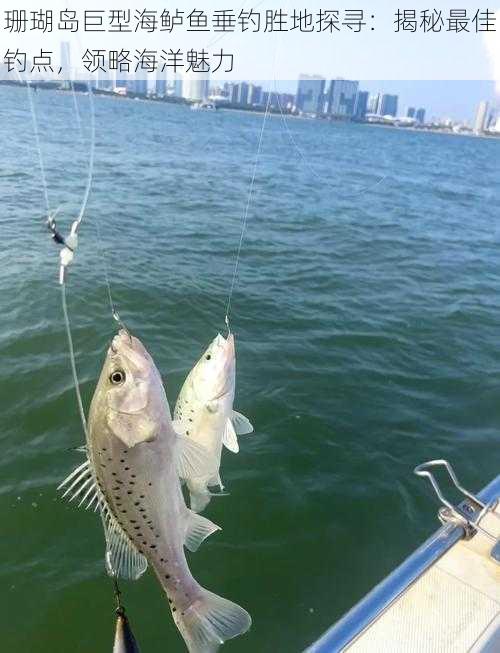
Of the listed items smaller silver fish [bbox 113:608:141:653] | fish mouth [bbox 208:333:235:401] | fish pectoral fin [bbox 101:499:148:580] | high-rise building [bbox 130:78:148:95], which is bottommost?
smaller silver fish [bbox 113:608:141:653]

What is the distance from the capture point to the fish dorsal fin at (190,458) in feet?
8.91

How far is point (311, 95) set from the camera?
23.1 m

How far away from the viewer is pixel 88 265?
443 inches

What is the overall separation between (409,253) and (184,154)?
684 inches

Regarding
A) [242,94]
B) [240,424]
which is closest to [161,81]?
[240,424]

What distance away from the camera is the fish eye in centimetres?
244

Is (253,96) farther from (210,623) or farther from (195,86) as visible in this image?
(210,623)

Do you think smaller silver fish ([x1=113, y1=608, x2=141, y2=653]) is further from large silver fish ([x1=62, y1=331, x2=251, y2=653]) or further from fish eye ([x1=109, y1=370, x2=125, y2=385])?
fish eye ([x1=109, y1=370, x2=125, y2=385])

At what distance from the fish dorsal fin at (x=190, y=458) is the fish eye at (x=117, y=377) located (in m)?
0.43

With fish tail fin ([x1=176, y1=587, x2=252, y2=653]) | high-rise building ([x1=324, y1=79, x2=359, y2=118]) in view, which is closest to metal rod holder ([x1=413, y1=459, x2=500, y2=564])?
fish tail fin ([x1=176, y1=587, x2=252, y2=653])

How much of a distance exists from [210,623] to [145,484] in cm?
79

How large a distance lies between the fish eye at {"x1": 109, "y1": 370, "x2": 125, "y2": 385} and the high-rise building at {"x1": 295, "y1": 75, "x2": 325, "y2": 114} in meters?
20.2

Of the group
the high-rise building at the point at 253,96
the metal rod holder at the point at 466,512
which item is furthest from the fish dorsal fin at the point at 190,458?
the high-rise building at the point at 253,96

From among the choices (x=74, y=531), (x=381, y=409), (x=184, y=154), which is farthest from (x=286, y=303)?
(x=184, y=154)
